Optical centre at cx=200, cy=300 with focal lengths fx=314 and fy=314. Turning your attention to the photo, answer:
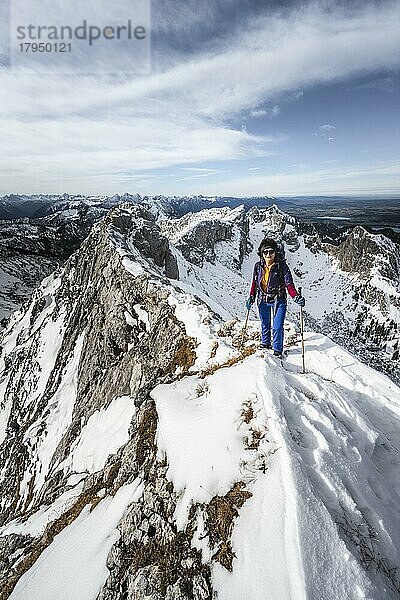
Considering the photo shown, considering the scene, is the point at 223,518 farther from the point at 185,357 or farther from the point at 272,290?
the point at 185,357

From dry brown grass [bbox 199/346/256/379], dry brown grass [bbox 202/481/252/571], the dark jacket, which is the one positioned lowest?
dry brown grass [bbox 202/481/252/571]

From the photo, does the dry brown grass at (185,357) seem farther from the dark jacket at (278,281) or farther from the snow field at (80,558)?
the snow field at (80,558)

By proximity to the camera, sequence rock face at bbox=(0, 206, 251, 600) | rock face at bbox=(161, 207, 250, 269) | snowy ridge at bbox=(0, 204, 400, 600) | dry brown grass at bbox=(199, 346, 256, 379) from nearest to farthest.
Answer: snowy ridge at bbox=(0, 204, 400, 600)
rock face at bbox=(0, 206, 251, 600)
dry brown grass at bbox=(199, 346, 256, 379)
rock face at bbox=(161, 207, 250, 269)

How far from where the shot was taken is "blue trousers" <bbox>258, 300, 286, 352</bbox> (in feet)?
29.5

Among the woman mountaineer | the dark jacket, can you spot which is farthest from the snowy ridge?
the dark jacket

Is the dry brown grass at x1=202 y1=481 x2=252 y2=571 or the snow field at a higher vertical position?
the dry brown grass at x1=202 y1=481 x2=252 y2=571

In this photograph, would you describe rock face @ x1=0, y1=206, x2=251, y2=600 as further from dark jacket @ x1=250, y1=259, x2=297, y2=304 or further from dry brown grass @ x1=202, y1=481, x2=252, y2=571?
dark jacket @ x1=250, y1=259, x2=297, y2=304

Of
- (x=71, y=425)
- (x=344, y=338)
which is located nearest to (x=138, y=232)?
(x=71, y=425)

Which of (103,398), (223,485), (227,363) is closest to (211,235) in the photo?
(103,398)

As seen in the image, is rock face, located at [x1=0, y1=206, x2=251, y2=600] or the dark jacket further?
the dark jacket

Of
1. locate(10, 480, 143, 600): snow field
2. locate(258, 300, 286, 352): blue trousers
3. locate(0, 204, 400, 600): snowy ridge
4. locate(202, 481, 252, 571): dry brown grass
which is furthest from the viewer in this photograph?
locate(258, 300, 286, 352): blue trousers

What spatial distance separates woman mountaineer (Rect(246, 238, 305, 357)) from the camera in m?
9.02

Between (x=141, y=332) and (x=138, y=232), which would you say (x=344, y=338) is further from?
(x=141, y=332)

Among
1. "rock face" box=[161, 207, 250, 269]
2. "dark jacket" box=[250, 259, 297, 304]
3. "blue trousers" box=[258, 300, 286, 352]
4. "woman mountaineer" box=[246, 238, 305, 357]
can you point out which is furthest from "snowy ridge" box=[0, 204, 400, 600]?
"rock face" box=[161, 207, 250, 269]
